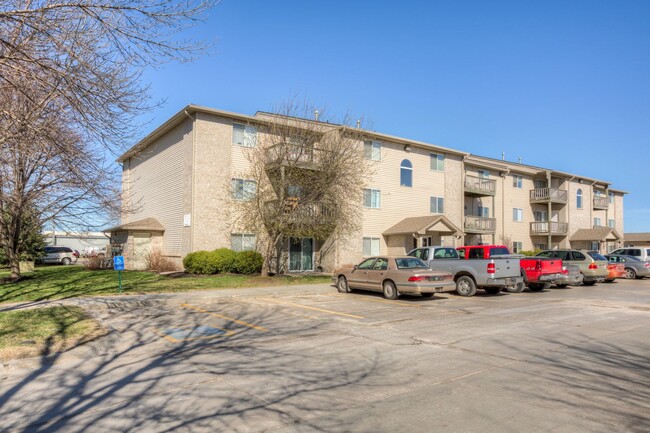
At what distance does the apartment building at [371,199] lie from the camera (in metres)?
23.9

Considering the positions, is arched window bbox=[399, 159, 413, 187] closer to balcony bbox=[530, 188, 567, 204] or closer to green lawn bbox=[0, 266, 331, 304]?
green lawn bbox=[0, 266, 331, 304]

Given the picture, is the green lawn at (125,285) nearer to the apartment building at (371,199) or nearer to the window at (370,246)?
the apartment building at (371,199)

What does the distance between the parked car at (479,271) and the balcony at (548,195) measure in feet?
84.9

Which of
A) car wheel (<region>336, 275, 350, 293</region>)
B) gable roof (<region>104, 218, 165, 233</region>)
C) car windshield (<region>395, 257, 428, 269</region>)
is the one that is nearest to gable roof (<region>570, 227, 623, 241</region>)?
car windshield (<region>395, 257, 428, 269</region>)

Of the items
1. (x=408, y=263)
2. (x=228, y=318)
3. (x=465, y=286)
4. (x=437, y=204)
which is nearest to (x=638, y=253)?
(x=437, y=204)

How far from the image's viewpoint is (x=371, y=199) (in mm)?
29297

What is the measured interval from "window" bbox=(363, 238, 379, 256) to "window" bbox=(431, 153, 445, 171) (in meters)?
7.41

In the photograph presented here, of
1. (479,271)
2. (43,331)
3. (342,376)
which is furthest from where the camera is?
(479,271)

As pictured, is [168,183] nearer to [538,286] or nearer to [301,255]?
[301,255]

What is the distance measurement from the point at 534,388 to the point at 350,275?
37.8 feet

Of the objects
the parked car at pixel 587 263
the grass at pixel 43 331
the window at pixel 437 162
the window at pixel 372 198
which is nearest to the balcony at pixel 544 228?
the window at pixel 437 162

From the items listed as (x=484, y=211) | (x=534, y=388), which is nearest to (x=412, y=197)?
(x=484, y=211)

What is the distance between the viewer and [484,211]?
38062mm

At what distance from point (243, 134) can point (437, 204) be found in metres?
15.2
